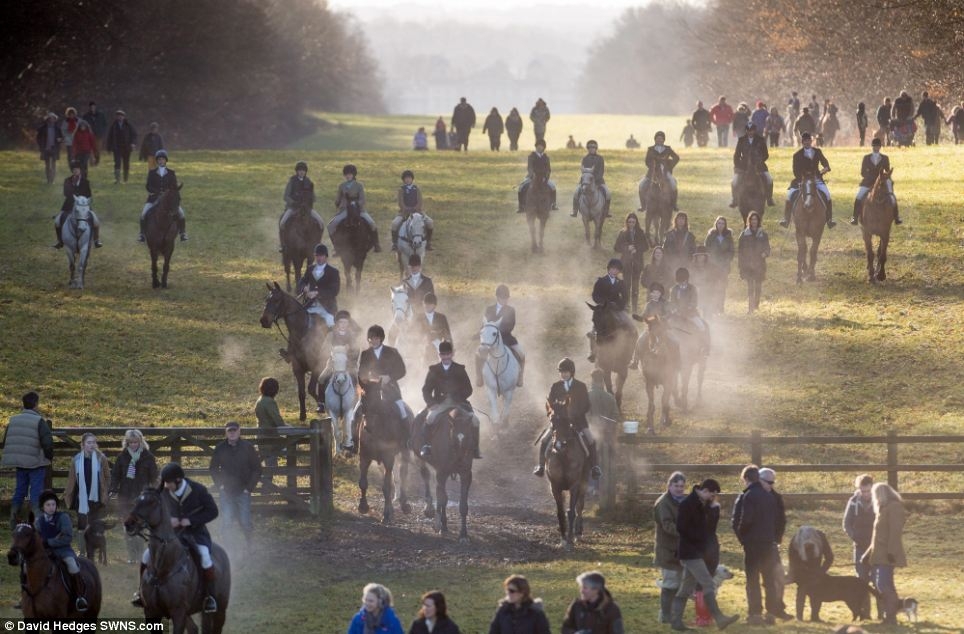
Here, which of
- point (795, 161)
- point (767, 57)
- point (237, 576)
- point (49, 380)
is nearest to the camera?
point (237, 576)

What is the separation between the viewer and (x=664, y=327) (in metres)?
28.4

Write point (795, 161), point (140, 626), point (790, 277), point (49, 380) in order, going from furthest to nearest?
1. point (790, 277)
2. point (795, 161)
3. point (49, 380)
4. point (140, 626)

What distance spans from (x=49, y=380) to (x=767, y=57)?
7322cm

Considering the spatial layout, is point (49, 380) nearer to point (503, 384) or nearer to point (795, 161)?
point (503, 384)

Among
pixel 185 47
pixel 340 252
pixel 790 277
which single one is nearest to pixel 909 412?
pixel 790 277

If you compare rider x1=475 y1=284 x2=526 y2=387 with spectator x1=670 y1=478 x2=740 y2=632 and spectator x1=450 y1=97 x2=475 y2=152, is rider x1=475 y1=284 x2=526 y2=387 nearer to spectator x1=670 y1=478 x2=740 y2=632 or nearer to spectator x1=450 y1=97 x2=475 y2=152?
spectator x1=670 y1=478 x2=740 y2=632

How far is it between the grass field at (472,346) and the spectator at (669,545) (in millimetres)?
377

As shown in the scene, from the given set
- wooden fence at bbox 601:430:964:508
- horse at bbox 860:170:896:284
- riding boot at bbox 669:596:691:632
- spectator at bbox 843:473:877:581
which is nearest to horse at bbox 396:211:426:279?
horse at bbox 860:170:896:284

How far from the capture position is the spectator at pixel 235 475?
2208 cm

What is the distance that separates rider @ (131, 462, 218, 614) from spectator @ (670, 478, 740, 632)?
5475mm

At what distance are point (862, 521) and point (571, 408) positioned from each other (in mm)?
4908

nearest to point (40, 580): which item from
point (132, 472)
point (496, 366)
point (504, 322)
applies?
point (132, 472)

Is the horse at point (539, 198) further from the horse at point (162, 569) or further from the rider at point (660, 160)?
the horse at point (162, 569)

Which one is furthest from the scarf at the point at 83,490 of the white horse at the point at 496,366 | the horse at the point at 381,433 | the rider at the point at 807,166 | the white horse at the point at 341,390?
the rider at the point at 807,166
